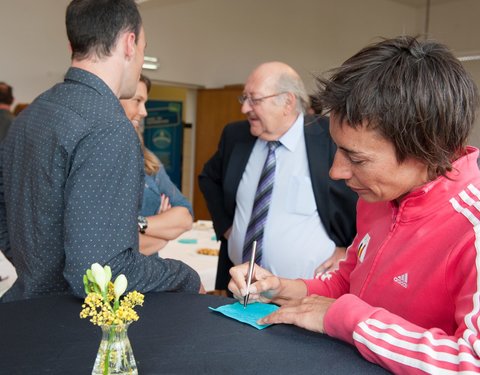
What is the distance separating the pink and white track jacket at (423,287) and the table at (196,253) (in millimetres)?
2019

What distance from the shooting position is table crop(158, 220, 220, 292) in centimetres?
336

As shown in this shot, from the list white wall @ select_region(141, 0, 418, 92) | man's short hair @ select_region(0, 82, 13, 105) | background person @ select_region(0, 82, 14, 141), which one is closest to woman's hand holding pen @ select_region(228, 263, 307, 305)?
background person @ select_region(0, 82, 14, 141)

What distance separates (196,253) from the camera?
3695 millimetres

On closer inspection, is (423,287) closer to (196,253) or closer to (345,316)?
(345,316)

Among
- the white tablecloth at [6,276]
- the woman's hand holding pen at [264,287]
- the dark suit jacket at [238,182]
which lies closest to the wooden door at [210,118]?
the dark suit jacket at [238,182]

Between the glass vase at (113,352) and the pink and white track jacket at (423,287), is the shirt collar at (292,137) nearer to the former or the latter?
the pink and white track jacket at (423,287)

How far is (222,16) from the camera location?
360 inches

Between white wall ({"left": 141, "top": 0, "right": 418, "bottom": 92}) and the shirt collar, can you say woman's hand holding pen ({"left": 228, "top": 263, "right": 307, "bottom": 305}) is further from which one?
white wall ({"left": 141, "top": 0, "right": 418, "bottom": 92})

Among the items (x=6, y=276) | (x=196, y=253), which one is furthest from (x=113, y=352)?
(x=196, y=253)

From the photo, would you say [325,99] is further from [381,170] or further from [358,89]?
[381,170]

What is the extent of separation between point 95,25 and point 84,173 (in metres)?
0.52

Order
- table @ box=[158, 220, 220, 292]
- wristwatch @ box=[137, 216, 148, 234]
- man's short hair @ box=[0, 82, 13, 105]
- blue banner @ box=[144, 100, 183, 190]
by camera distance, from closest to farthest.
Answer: wristwatch @ box=[137, 216, 148, 234]
table @ box=[158, 220, 220, 292]
man's short hair @ box=[0, 82, 13, 105]
blue banner @ box=[144, 100, 183, 190]

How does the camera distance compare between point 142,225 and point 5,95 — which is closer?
point 142,225

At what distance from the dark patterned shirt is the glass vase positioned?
0.47 m
